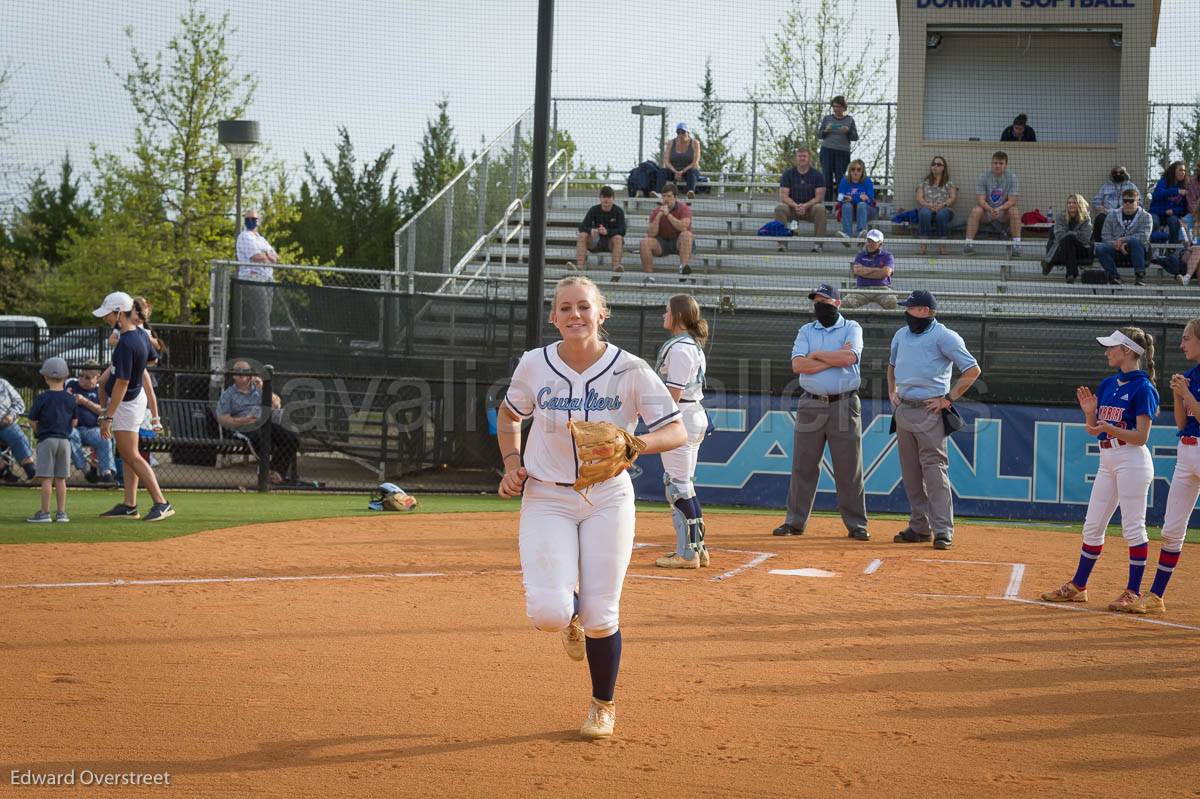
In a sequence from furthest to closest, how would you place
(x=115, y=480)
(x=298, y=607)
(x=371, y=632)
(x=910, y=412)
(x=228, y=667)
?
1. (x=115, y=480)
2. (x=910, y=412)
3. (x=298, y=607)
4. (x=371, y=632)
5. (x=228, y=667)

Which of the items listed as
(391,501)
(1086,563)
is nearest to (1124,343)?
(1086,563)

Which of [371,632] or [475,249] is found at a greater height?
[475,249]

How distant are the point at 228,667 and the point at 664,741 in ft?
7.61

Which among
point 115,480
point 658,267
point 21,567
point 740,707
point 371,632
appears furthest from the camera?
point 658,267

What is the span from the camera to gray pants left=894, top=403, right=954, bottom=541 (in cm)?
1105

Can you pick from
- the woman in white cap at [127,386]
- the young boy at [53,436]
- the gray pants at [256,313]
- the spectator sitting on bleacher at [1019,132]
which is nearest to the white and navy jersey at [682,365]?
the woman in white cap at [127,386]

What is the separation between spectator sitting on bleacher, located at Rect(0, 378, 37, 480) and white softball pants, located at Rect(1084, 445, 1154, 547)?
1178 cm

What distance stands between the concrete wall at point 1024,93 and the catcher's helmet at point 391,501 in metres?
12.5

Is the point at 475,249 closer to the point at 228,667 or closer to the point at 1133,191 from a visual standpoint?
the point at 1133,191

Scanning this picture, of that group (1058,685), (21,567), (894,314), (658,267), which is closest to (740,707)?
(1058,685)

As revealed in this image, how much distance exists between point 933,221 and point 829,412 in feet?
34.4

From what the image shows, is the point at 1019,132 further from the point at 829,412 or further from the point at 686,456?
the point at 686,456

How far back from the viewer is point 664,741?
5074mm

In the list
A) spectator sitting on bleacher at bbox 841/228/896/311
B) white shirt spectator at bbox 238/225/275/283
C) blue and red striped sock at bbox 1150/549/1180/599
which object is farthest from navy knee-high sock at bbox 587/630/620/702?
white shirt spectator at bbox 238/225/275/283
